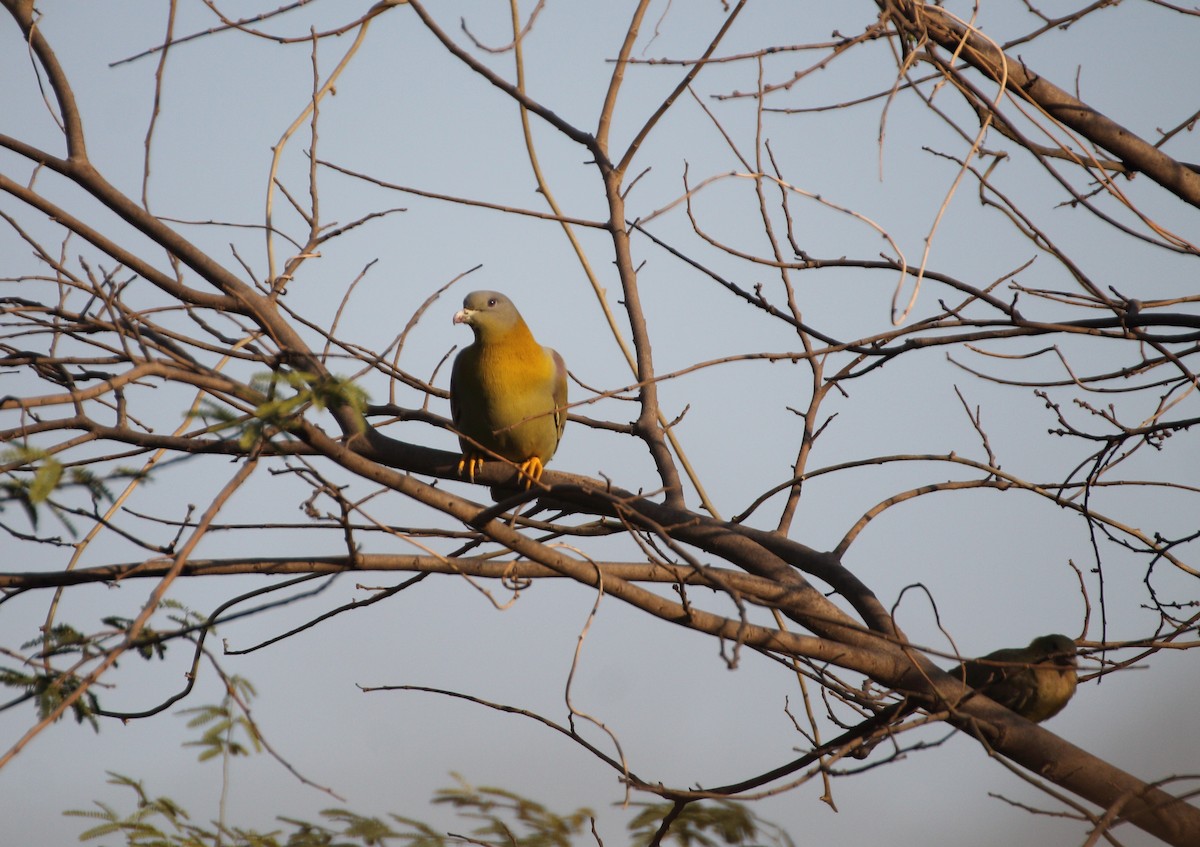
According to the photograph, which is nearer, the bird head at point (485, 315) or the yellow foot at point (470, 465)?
the yellow foot at point (470, 465)

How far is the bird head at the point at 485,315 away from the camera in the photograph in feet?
17.7

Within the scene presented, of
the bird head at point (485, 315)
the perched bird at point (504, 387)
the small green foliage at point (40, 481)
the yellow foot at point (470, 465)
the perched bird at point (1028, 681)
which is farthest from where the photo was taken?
the bird head at point (485, 315)

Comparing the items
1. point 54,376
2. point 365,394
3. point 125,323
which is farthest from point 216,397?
point 54,376

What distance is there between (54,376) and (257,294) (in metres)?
0.73

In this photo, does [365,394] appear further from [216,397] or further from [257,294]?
[257,294]

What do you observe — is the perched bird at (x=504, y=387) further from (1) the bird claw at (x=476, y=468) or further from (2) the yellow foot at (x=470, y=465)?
(2) the yellow foot at (x=470, y=465)

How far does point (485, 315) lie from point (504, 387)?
0.39 meters

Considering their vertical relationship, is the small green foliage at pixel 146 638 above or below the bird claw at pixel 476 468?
below

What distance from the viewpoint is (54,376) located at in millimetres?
3639

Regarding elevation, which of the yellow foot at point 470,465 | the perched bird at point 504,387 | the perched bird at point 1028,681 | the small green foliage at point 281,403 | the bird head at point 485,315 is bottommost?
the perched bird at point 1028,681

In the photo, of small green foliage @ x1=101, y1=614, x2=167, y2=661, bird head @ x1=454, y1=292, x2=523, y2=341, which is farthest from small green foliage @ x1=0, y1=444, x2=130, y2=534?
bird head @ x1=454, y1=292, x2=523, y2=341

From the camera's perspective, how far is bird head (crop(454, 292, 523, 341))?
5.39 meters

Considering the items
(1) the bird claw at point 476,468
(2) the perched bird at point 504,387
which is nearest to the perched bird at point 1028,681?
(1) the bird claw at point 476,468

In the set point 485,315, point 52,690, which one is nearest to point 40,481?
point 52,690
